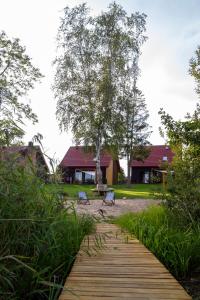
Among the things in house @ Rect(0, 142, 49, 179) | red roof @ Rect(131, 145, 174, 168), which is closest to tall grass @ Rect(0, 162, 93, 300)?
house @ Rect(0, 142, 49, 179)

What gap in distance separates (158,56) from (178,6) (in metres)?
4.40

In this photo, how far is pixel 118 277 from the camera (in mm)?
3621

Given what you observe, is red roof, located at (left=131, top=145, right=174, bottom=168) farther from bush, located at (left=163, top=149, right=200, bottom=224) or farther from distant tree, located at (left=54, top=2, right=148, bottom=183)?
bush, located at (left=163, top=149, right=200, bottom=224)

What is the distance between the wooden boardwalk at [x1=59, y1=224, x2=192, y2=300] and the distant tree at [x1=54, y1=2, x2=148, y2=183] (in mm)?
21039

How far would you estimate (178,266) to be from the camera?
4719 mm

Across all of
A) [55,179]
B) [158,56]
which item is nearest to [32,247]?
[55,179]

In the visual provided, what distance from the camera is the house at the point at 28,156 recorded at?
12.0 ft

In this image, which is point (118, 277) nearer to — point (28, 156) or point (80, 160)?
point (28, 156)

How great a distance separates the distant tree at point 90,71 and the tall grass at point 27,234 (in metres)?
21.9

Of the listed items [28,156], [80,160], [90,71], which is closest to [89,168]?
[80,160]

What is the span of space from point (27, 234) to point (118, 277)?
0.92m

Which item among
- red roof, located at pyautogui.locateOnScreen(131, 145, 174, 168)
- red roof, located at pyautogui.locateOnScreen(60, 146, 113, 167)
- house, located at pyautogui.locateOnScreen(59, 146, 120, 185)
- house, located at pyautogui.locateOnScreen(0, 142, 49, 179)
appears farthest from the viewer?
red roof, located at pyautogui.locateOnScreen(131, 145, 174, 168)

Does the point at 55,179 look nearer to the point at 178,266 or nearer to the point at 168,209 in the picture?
the point at 178,266

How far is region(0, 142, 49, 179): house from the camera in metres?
3.65
